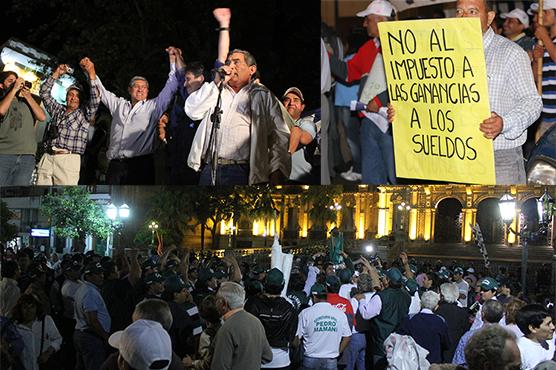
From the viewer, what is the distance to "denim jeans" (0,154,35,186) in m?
7.27

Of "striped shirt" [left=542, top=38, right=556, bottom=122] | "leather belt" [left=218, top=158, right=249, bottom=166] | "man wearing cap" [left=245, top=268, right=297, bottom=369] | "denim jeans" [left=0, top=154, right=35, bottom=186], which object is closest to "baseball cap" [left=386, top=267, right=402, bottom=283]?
"man wearing cap" [left=245, top=268, right=297, bottom=369]

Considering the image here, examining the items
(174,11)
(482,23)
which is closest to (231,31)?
(174,11)

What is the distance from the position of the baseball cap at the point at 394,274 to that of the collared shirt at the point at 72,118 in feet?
9.04

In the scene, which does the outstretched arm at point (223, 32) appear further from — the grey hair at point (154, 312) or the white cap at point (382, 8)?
the grey hair at point (154, 312)

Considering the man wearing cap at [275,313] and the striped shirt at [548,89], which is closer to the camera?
the striped shirt at [548,89]

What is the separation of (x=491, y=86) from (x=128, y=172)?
306 centimetres

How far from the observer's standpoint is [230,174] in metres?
7.03

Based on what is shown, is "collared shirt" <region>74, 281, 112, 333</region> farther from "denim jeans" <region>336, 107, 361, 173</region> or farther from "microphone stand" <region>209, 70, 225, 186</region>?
"denim jeans" <region>336, 107, 361, 173</region>

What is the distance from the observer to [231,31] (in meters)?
7.14

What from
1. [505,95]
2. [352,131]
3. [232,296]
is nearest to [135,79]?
[352,131]

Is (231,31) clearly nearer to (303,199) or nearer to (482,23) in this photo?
(303,199)

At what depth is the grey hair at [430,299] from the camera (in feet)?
24.8

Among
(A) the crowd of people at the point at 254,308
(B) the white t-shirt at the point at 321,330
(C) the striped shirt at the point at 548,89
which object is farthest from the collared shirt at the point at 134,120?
(C) the striped shirt at the point at 548,89

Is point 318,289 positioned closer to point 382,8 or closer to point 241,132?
point 241,132
